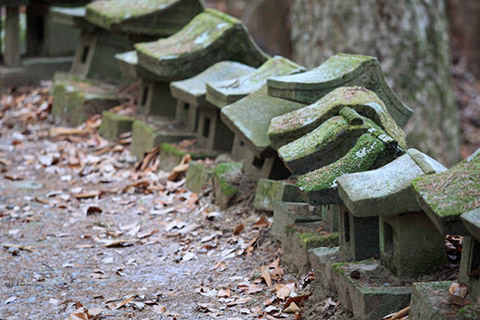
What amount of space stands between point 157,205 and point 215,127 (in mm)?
826

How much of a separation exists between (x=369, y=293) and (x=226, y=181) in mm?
2193

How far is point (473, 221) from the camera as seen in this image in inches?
94.0

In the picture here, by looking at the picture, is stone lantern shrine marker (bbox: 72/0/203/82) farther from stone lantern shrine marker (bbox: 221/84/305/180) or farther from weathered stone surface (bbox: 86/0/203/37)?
stone lantern shrine marker (bbox: 221/84/305/180)

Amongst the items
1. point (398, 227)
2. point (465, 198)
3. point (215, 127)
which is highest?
point (465, 198)

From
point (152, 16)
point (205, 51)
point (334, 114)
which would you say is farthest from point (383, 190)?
point (152, 16)

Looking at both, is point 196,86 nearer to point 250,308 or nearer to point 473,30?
point 250,308

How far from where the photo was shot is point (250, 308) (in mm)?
3598

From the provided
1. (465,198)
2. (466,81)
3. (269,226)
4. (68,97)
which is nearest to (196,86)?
(269,226)

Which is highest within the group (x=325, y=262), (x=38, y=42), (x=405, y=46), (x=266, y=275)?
(x=405, y=46)

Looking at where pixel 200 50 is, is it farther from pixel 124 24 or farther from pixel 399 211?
pixel 399 211

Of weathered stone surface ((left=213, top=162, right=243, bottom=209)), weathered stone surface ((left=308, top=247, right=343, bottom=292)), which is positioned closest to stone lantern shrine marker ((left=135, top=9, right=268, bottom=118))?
weathered stone surface ((left=213, top=162, right=243, bottom=209))

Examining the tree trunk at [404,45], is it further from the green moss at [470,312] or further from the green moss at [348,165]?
the green moss at [470,312]

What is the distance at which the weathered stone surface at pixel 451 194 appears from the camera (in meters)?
2.52

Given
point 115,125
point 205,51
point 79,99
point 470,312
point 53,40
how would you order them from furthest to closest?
1. point 53,40
2. point 79,99
3. point 115,125
4. point 205,51
5. point 470,312
